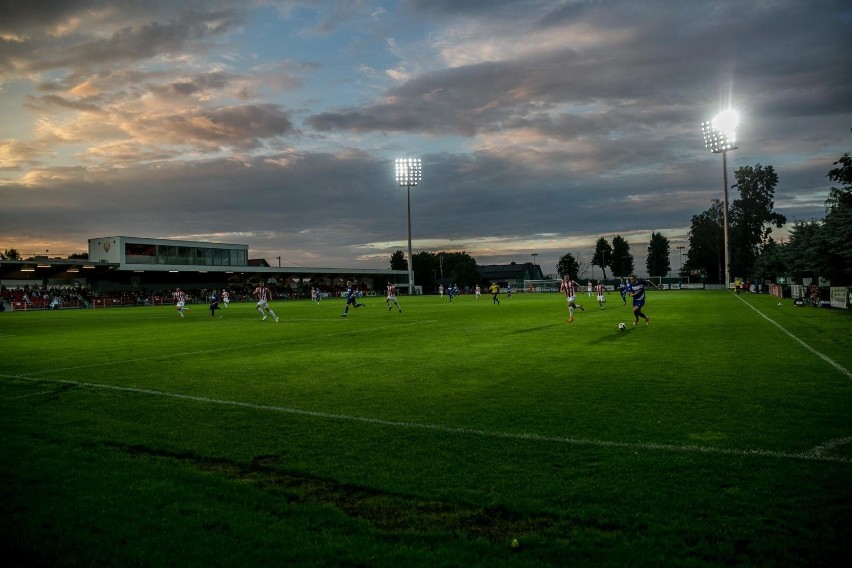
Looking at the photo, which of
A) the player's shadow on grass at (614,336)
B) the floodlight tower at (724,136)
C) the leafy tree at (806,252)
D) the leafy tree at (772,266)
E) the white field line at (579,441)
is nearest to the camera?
the white field line at (579,441)

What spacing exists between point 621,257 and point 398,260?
67838mm

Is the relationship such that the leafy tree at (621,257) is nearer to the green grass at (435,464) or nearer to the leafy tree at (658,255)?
the leafy tree at (658,255)

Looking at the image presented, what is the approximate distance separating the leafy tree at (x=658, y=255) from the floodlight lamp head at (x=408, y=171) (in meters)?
113

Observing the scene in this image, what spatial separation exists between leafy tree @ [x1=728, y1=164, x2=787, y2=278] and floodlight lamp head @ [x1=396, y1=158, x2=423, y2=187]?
194 feet

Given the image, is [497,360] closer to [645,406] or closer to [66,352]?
[645,406]

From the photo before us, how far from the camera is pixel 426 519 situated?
15.7 ft

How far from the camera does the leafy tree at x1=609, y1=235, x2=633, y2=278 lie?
173m

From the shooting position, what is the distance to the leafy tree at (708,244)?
11106 centimetres

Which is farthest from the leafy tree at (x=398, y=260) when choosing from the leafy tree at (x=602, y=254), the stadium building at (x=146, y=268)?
the stadium building at (x=146, y=268)

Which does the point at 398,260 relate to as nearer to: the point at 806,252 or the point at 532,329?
the point at 806,252

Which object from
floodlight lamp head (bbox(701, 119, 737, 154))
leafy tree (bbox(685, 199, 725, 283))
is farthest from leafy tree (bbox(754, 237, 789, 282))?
leafy tree (bbox(685, 199, 725, 283))

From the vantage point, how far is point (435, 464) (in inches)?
242

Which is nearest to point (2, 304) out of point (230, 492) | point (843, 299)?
point (230, 492)

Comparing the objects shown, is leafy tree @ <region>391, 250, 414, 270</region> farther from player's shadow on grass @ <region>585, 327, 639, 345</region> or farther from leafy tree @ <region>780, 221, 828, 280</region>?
player's shadow on grass @ <region>585, 327, 639, 345</region>
